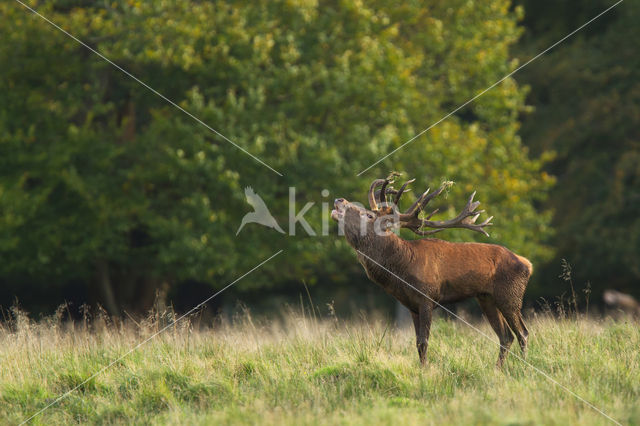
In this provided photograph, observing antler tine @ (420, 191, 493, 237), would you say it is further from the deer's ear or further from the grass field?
the grass field

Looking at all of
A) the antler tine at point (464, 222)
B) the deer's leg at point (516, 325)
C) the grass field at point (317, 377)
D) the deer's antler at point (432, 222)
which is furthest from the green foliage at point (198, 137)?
the deer's leg at point (516, 325)

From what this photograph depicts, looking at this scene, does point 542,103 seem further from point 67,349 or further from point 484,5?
point 67,349

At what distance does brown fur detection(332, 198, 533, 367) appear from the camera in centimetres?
795

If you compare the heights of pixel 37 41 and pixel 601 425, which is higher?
pixel 37 41

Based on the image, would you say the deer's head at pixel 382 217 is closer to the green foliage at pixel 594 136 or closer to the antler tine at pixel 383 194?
the antler tine at pixel 383 194

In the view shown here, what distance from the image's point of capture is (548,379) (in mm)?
7086

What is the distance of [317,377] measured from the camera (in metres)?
7.48

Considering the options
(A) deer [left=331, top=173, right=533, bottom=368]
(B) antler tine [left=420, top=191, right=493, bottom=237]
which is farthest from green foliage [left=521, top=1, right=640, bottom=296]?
(A) deer [left=331, top=173, right=533, bottom=368]

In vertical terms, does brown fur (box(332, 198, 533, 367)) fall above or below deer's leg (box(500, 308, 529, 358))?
above

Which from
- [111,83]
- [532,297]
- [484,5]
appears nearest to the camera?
[111,83]

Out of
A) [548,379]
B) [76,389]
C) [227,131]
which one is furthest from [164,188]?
[548,379]

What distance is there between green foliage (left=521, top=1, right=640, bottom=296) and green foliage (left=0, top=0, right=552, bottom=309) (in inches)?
126

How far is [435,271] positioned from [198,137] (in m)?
9.17

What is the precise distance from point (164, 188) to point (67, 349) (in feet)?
29.9
